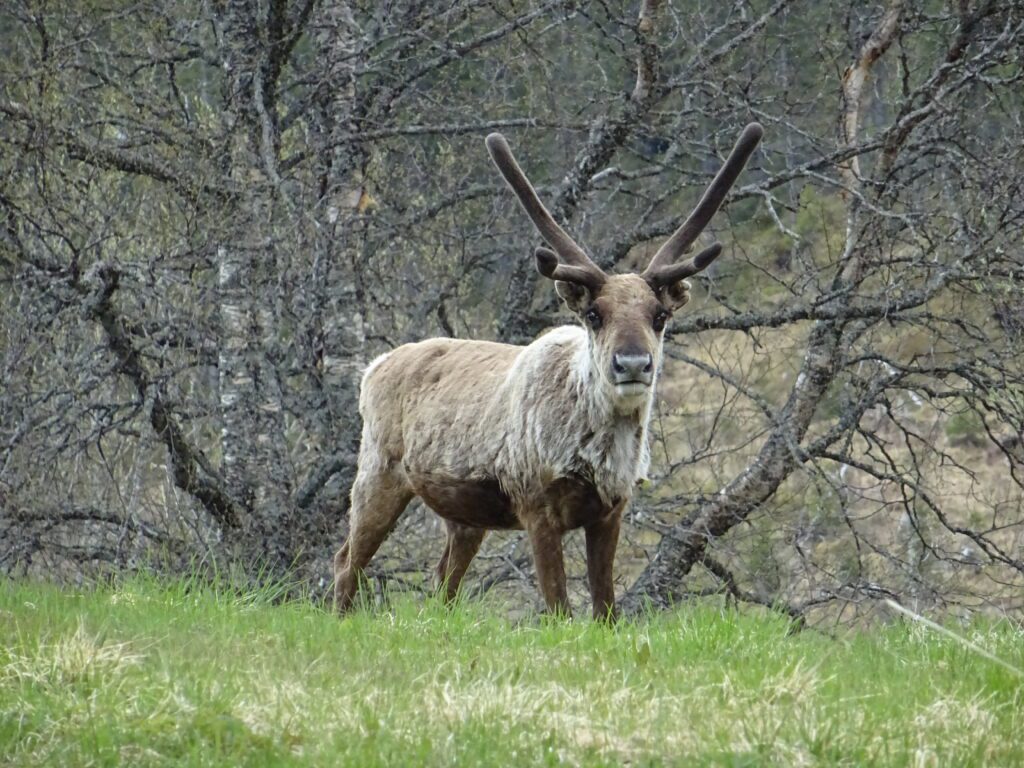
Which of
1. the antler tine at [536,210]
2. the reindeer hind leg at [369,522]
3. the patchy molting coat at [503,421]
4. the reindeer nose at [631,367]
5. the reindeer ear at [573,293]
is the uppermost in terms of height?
the antler tine at [536,210]

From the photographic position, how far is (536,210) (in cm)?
880

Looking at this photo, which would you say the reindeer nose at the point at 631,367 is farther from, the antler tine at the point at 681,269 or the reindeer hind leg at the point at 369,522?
the reindeer hind leg at the point at 369,522

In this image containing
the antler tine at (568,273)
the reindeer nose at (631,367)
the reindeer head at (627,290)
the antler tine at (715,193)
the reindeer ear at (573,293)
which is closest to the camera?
the reindeer nose at (631,367)

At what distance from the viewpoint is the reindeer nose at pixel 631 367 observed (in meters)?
7.54

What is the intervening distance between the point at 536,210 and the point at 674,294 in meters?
1.03

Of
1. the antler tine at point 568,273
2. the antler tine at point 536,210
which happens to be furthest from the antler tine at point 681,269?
the antler tine at point 536,210

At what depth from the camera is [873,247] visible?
11.2 metres

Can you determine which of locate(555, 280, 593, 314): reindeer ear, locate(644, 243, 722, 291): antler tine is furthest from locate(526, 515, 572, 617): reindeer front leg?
locate(644, 243, 722, 291): antler tine

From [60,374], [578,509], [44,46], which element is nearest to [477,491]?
[578,509]

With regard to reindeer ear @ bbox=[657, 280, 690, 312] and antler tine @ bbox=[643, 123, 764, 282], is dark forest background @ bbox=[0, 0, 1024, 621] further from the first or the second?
reindeer ear @ bbox=[657, 280, 690, 312]

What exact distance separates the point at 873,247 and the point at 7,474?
664 centimetres

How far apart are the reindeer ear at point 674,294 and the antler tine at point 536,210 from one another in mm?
469

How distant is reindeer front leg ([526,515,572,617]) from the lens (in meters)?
7.98

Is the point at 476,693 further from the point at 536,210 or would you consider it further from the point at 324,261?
the point at 324,261
